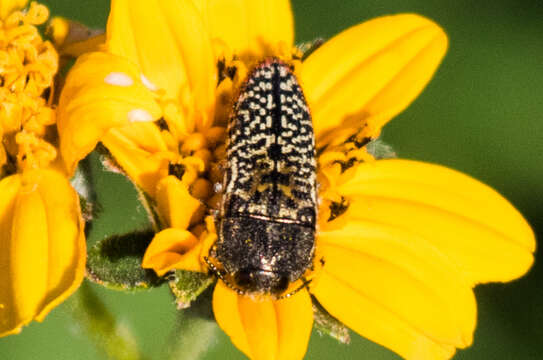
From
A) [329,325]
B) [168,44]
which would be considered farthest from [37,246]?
[329,325]

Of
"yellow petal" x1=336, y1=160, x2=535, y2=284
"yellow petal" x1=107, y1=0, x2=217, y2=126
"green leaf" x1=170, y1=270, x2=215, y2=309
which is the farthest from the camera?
"yellow petal" x1=336, y1=160, x2=535, y2=284

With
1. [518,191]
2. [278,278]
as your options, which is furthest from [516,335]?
[278,278]

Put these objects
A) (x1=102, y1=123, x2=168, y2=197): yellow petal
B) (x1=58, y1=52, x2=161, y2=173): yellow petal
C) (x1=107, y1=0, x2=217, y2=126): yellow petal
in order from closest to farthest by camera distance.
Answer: (x1=58, y1=52, x2=161, y2=173): yellow petal
(x1=102, y1=123, x2=168, y2=197): yellow petal
(x1=107, y1=0, x2=217, y2=126): yellow petal

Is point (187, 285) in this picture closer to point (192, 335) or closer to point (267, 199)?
point (267, 199)

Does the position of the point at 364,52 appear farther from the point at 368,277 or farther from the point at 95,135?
the point at 95,135

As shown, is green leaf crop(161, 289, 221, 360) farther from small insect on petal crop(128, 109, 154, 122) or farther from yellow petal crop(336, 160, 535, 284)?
small insect on petal crop(128, 109, 154, 122)

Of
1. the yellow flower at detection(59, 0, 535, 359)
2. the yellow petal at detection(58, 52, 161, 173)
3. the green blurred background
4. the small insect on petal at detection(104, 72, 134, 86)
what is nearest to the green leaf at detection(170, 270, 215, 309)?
the yellow flower at detection(59, 0, 535, 359)

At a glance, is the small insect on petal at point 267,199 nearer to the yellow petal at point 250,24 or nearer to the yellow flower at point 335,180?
the yellow flower at point 335,180
